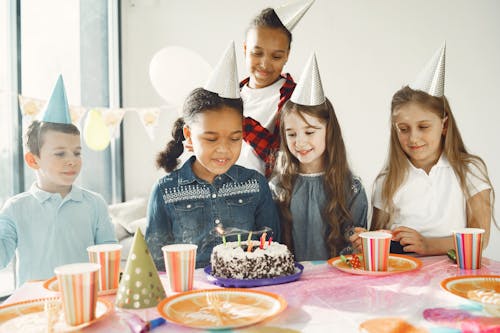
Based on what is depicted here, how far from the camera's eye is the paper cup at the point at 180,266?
0.95 meters

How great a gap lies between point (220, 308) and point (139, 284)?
0.52 ft

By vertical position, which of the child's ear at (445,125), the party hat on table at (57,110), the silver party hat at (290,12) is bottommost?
the child's ear at (445,125)

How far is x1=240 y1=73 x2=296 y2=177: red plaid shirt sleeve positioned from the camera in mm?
1713

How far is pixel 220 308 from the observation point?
826mm

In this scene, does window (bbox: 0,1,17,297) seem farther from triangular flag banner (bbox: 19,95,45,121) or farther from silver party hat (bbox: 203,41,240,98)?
silver party hat (bbox: 203,41,240,98)

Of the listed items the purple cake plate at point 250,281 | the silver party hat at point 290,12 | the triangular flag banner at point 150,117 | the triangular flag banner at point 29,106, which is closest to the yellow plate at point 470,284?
the purple cake plate at point 250,281

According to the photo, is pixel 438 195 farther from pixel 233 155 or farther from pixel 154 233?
pixel 154 233

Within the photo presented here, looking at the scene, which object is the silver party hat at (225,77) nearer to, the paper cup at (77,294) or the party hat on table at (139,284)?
the party hat on table at (139,284)

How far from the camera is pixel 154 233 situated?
1.42m

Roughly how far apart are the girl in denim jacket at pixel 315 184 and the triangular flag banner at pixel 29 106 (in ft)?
5.38

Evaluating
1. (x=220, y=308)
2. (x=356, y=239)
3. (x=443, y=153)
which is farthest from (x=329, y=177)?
(x=220, y=308)

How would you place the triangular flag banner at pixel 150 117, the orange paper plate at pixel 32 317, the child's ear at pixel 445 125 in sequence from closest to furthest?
the orange paper plate at pixel 32 317 → the child's ear at pixel 445 125 → the triangular flag banner at pixel 150 117

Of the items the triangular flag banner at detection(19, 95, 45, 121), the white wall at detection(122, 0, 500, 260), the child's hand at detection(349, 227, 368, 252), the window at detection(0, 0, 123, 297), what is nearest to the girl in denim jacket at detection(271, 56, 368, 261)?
the child's hand at detection(349, 227, 368, 252)

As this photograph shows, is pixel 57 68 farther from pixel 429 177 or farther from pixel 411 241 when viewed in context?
pixel 411 241
